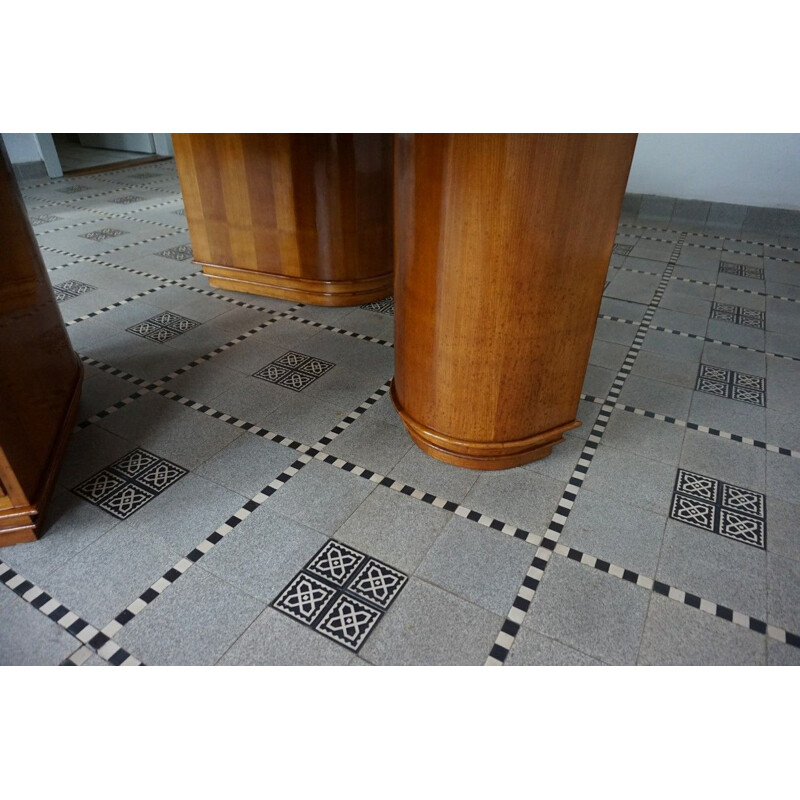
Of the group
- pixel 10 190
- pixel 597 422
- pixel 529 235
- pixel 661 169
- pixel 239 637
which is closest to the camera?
pixel 239 637

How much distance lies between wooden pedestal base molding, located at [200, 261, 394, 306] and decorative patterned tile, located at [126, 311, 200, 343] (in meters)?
0.52

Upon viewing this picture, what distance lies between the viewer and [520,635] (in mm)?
1666

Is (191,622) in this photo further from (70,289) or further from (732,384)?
(70,289)

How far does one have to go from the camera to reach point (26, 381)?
2105 millimetres

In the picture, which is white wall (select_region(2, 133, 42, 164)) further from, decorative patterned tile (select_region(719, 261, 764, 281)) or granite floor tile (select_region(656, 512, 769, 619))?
granite floor tile (select_region(656, 512, 769, 619))

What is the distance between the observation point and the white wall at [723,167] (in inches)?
207

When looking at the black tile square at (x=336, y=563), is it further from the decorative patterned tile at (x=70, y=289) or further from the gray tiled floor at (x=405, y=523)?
the decorative patterned tile at (x=70, y=289)

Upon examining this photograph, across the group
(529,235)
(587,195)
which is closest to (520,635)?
(529,235)

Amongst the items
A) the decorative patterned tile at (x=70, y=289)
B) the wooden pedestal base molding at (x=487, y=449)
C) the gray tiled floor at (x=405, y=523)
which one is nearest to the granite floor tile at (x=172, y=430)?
the gray tiled floor at (x=405, y=523)

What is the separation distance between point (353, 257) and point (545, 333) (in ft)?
6.48

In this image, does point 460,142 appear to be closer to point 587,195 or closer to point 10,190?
point 587,195

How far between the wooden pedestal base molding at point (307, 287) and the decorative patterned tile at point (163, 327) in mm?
525

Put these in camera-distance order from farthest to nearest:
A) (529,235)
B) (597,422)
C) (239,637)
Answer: (597,422) → (529,235) → (239,637)

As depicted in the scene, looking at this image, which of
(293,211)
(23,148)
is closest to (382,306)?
(293,211)
